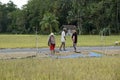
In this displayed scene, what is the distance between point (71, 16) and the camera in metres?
88.5

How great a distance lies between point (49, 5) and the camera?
9775cm

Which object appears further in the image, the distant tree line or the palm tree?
the palm tree

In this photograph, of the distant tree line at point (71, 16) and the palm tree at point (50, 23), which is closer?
the distant tree line at point (71, 16)

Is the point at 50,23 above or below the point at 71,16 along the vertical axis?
below

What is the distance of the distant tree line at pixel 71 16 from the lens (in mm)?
81312

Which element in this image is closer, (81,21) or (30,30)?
(81,21)

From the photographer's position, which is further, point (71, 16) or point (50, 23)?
point (71, 16)

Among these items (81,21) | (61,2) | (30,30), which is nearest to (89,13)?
(81,21)

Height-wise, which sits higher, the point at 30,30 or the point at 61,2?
the point at 61,2

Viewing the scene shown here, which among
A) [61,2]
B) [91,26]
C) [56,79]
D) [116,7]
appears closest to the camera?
[56,79]

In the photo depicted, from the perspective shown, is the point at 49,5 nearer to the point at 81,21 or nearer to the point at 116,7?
the point at 81,21

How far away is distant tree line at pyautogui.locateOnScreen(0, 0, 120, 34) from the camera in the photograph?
267 feet

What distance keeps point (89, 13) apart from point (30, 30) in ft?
92.7

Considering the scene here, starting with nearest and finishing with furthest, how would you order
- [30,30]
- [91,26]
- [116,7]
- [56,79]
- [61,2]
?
1. [56,79]
2. [116,7]
3. [91,26]
4. [61,2]
5. [30,30]
